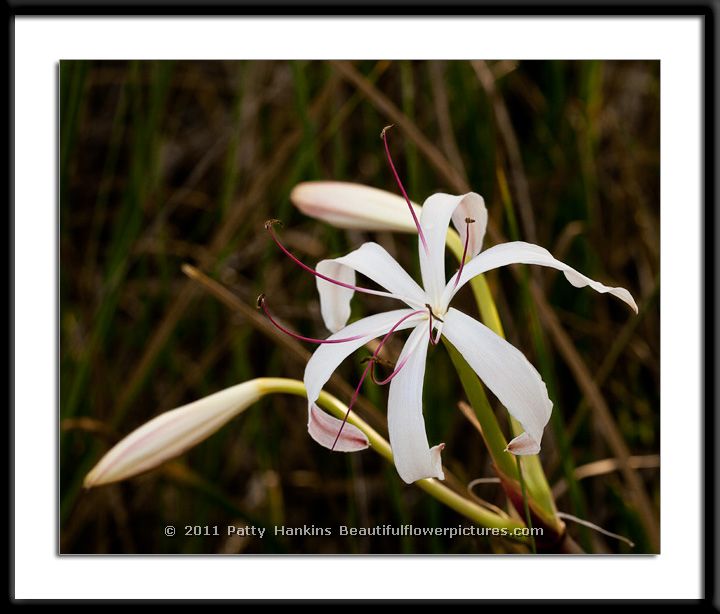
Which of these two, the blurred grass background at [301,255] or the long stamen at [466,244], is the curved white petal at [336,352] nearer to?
the long stamen at [466,244]

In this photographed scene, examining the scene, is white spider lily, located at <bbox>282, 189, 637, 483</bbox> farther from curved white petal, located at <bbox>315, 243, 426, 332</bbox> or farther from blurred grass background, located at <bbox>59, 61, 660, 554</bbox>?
blurred grass background, located at <bbox>59, 61, 660, 554</bbox>

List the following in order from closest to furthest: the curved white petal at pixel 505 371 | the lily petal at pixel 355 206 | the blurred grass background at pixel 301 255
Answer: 1. the curved white petal at pixel 505 371
2. the lily petal at pixel 355 206
3. the blurred grass background at pixel 301 255

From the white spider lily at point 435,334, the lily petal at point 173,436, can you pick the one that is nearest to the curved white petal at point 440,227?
the white spider lily at point 435,334

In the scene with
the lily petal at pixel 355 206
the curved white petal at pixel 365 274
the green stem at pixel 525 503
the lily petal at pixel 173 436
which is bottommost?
the green stem at pixel 525 503

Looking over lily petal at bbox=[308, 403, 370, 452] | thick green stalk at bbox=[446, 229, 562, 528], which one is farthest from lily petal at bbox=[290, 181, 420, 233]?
lily petal at bbox=[308, 403, 370, 452]

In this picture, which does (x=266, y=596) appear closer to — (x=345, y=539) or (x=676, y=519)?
(x=345, y=539)

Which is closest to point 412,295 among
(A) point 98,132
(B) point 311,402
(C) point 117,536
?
(B) point 311,402

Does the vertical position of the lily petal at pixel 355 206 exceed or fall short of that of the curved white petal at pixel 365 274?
it exceeds it
